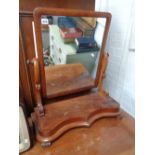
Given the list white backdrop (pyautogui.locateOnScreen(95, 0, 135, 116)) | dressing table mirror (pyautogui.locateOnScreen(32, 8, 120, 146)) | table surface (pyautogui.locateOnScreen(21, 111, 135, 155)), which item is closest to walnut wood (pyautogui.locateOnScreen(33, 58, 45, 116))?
dressing table mirror (pyautogui.locateOnScreen(32, 8, 120, 146))

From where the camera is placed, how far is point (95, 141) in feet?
2.01

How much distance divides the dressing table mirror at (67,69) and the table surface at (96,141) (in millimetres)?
29

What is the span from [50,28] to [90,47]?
0.21 meters

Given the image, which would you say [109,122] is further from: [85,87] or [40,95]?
[40,95]

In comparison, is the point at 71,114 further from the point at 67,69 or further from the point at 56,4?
the point at 56,4

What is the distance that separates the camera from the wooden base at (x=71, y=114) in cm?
58

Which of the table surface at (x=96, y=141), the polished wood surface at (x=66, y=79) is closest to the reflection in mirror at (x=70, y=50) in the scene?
the polished wood surface at (x=66, y=79)

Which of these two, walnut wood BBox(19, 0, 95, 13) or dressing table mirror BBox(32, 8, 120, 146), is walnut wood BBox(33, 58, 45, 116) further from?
walnut wood BBox(19, 0, 95, 13)

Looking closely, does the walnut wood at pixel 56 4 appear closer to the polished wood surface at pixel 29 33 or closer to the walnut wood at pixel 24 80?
the polished wood surface at pixel 29 33

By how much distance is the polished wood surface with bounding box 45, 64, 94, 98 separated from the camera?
2.21ft

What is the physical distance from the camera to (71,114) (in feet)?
2.12

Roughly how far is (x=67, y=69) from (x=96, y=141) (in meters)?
0.34

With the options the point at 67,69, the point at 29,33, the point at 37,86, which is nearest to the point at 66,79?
the point at 67,69
